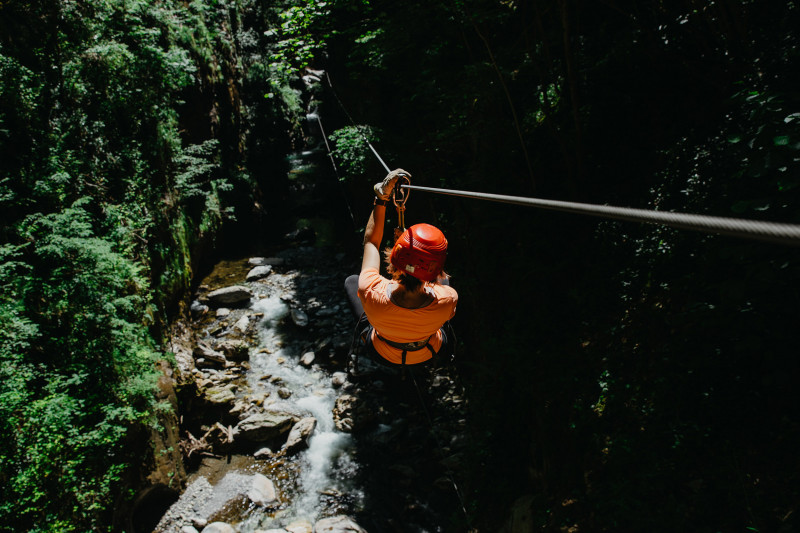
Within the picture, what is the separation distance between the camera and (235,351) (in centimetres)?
754

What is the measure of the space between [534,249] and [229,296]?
24.1 feet

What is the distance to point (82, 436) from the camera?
13.4 ft

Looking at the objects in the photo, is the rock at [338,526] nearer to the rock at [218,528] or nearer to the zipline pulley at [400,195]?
the rock at [218,528]

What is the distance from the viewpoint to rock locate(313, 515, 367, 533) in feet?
16.0

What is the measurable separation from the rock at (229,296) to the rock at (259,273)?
0.84 m

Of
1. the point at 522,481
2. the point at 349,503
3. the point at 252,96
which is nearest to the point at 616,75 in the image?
the point at 522,481

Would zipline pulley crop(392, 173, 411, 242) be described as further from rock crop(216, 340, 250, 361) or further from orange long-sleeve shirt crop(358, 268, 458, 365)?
rock crop(216, 340, 250, 361)

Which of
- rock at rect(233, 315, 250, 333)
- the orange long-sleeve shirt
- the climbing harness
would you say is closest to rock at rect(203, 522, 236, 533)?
the climbing harness

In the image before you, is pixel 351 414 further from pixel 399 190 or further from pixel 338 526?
pixel 399 190

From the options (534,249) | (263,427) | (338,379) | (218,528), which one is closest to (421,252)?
(534,249)

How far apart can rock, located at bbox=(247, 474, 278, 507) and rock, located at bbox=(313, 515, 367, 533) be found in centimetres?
80

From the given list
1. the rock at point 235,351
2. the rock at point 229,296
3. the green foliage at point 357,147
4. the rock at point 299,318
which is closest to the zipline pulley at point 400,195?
the green foliage at point 357,147

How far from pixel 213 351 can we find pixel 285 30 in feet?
19.0

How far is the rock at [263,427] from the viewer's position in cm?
608
